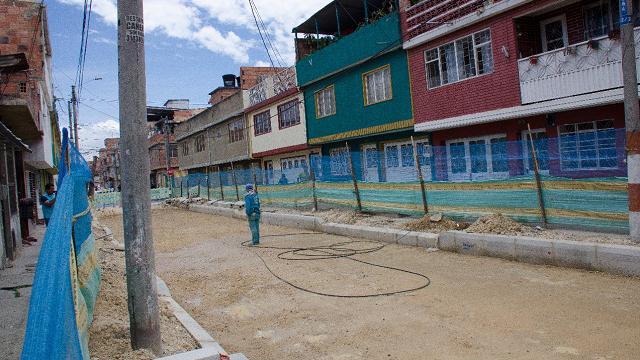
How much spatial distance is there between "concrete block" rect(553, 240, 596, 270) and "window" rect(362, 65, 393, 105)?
12.4 m

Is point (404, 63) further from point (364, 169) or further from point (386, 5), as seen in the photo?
point (364, 169)

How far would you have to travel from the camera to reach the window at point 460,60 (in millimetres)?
15195

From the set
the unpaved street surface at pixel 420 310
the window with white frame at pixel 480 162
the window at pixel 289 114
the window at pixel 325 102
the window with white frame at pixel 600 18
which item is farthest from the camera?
the window at pixel 289 114

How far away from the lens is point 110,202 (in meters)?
37.7

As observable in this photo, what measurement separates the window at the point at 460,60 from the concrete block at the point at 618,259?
30.8 feet

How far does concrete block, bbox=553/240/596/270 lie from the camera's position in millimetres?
7160

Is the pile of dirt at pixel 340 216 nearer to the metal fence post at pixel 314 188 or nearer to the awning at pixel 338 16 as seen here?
the metal fence post at pixel 314 188

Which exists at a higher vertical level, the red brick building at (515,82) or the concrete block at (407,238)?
the red brick building at (515,82)

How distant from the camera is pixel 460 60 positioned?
15.9 m

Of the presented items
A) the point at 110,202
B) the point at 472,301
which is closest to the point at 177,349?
the point at 472,301

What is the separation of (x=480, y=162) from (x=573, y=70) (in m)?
4.59

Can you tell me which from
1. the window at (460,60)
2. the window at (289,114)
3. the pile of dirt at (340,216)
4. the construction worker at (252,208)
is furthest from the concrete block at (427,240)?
the window at (289,114)

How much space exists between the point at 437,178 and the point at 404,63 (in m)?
7.63

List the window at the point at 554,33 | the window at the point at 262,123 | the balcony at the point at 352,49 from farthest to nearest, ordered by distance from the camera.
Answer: the window at the point at 262,123 < the balcony at the point at 352,49 < the window at the point at 554,33
